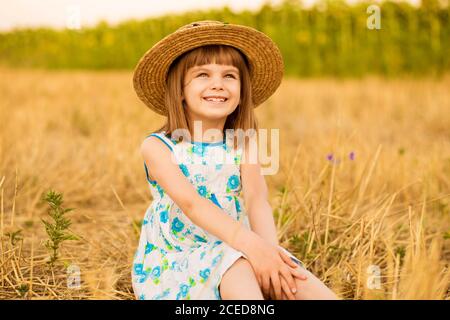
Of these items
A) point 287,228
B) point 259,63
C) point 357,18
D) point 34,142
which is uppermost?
point 357,18

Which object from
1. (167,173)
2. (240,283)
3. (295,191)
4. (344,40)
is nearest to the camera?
(240,283)

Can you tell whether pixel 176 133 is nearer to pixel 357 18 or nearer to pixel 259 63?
pixel 259 63

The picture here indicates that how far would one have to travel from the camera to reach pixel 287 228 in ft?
8.30

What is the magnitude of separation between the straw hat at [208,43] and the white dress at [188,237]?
236 mm

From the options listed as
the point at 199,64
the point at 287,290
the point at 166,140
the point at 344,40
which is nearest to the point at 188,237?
the point at 166,140

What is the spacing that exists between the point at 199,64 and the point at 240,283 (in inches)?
31.6

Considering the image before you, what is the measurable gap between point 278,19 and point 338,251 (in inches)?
504

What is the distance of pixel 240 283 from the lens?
5.43 feet

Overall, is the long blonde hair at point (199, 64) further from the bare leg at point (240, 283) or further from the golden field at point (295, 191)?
the bare leg at point (240, 283)

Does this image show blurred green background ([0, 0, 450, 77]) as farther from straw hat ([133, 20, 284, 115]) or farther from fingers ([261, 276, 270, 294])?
fingers ([261, 276, 270, 294])

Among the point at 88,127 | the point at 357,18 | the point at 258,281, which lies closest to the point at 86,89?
the point at 88,127

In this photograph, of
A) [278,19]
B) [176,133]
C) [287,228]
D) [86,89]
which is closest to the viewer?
[176,133]

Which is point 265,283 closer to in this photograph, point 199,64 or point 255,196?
point 255,196
